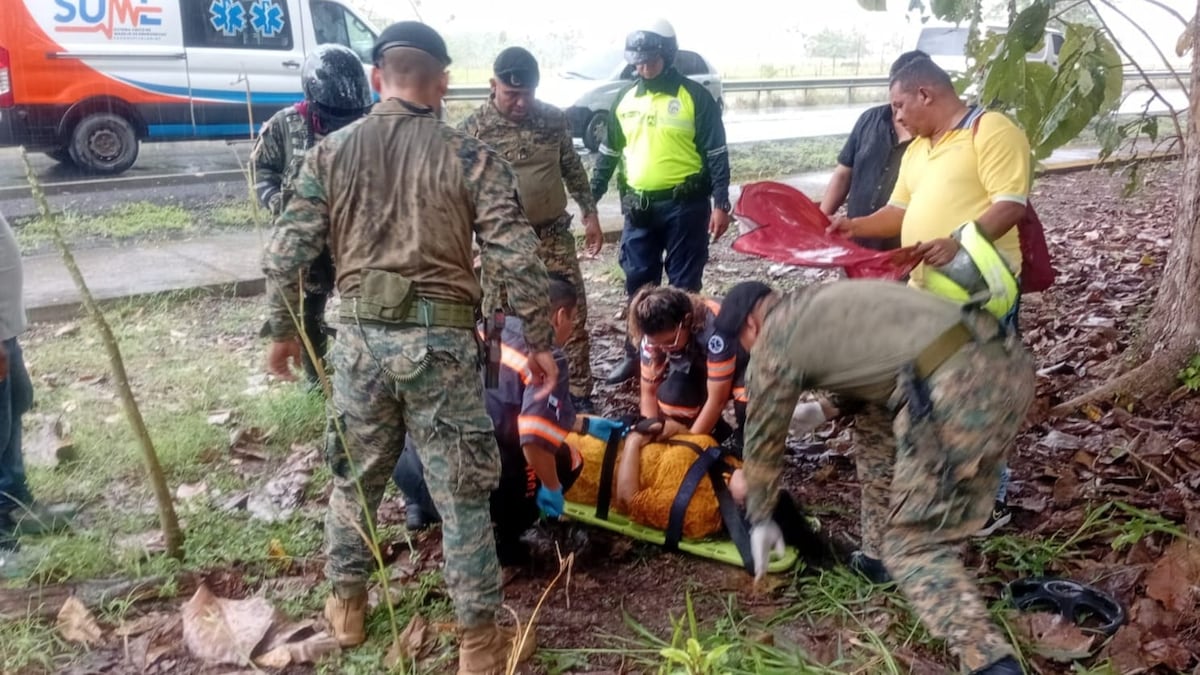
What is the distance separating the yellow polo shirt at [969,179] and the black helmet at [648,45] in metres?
1.74

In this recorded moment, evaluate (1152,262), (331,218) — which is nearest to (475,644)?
(331,218)

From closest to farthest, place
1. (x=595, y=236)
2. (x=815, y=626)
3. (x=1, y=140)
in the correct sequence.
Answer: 1. (x=815, y=626)
2. (x=595, y=236)
3. (x=1, y=140)

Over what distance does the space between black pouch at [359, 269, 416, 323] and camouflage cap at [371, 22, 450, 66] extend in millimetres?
614

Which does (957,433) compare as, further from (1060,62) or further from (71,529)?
(71,529)

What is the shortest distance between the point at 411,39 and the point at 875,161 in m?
2.36

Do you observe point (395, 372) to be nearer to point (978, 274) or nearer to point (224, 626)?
point (224, 626)

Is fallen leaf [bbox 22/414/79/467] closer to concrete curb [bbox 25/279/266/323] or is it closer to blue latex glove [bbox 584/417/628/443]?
concrete curb [bbox 25/279/266/323]

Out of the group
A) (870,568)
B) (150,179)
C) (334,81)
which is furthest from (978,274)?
(150,179)

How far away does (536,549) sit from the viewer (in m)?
3.41

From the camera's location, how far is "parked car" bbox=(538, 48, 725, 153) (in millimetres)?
12141

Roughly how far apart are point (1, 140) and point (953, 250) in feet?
32.4

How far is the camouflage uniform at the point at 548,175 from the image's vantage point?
4352mm

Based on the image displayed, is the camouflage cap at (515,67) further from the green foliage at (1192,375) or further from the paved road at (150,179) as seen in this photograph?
the paved road at (150,179)

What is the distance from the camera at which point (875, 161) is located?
4145mm
